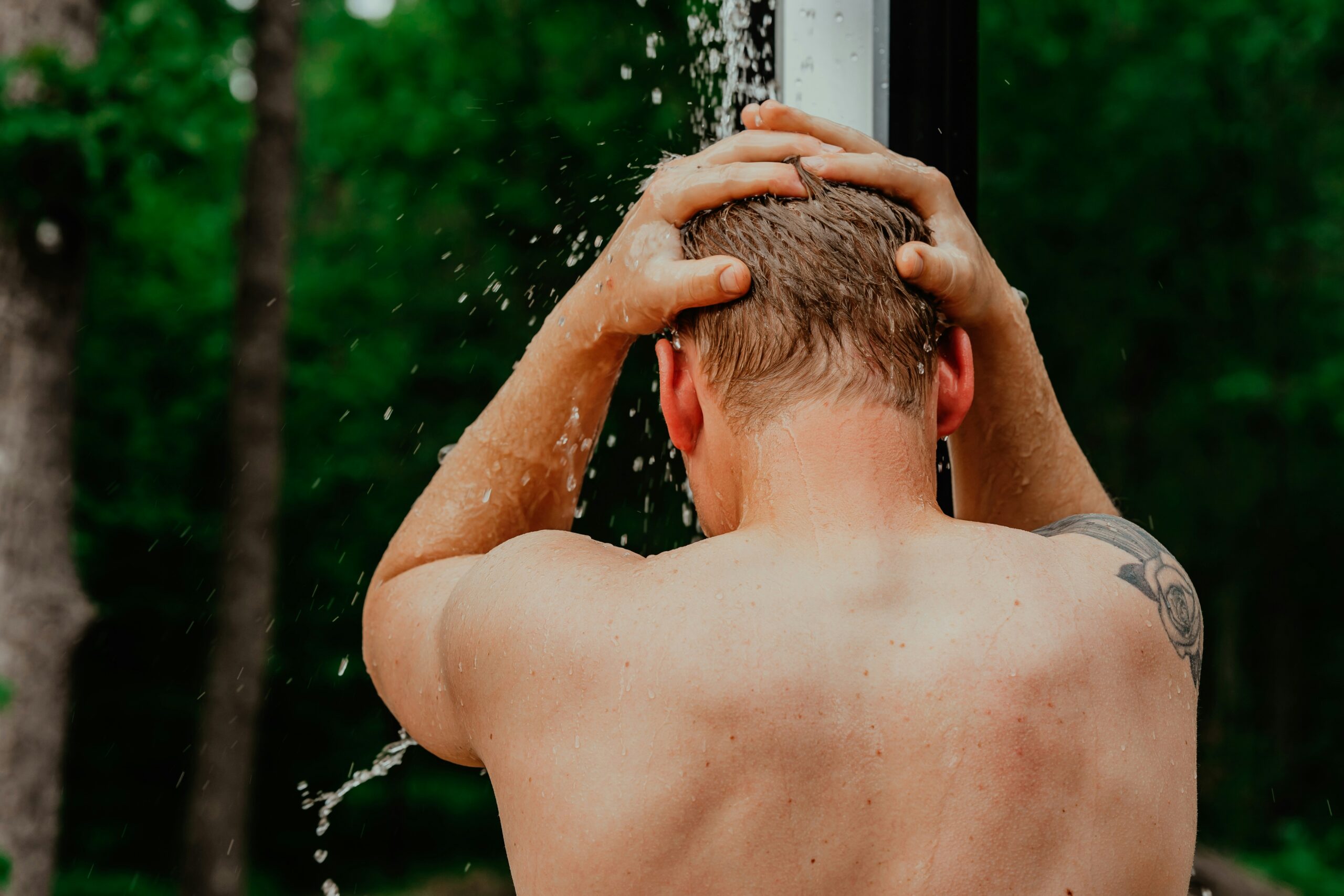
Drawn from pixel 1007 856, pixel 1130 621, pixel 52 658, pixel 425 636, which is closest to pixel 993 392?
pixel 1130 621

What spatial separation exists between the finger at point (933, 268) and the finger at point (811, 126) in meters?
0.19

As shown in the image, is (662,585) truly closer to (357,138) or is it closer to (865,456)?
(865,456)

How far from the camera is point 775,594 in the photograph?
1.19 m

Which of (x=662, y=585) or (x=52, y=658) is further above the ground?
(x=662, y=585)

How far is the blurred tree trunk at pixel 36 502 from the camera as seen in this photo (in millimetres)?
4840

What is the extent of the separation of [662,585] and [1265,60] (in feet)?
26.9

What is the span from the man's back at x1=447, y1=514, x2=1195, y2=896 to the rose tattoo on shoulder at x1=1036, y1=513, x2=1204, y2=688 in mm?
69

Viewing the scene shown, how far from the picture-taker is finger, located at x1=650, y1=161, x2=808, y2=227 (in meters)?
1.39

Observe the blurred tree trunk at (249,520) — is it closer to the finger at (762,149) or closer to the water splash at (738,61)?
the water splash at (738,61)

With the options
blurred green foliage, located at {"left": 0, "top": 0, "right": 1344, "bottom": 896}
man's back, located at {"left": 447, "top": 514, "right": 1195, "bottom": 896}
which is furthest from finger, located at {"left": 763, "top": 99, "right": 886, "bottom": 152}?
blurred green foliage, located at {"left": 0, "top": 0, "right": 1344, "bottom": 896}

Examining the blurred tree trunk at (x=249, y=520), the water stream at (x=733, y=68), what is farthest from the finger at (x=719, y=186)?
the blurred tree trunk at (x=249, y=520)

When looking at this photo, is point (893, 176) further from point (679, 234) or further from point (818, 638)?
point (818, 638)

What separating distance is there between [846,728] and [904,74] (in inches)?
39.6

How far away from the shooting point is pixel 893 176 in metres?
1.43
